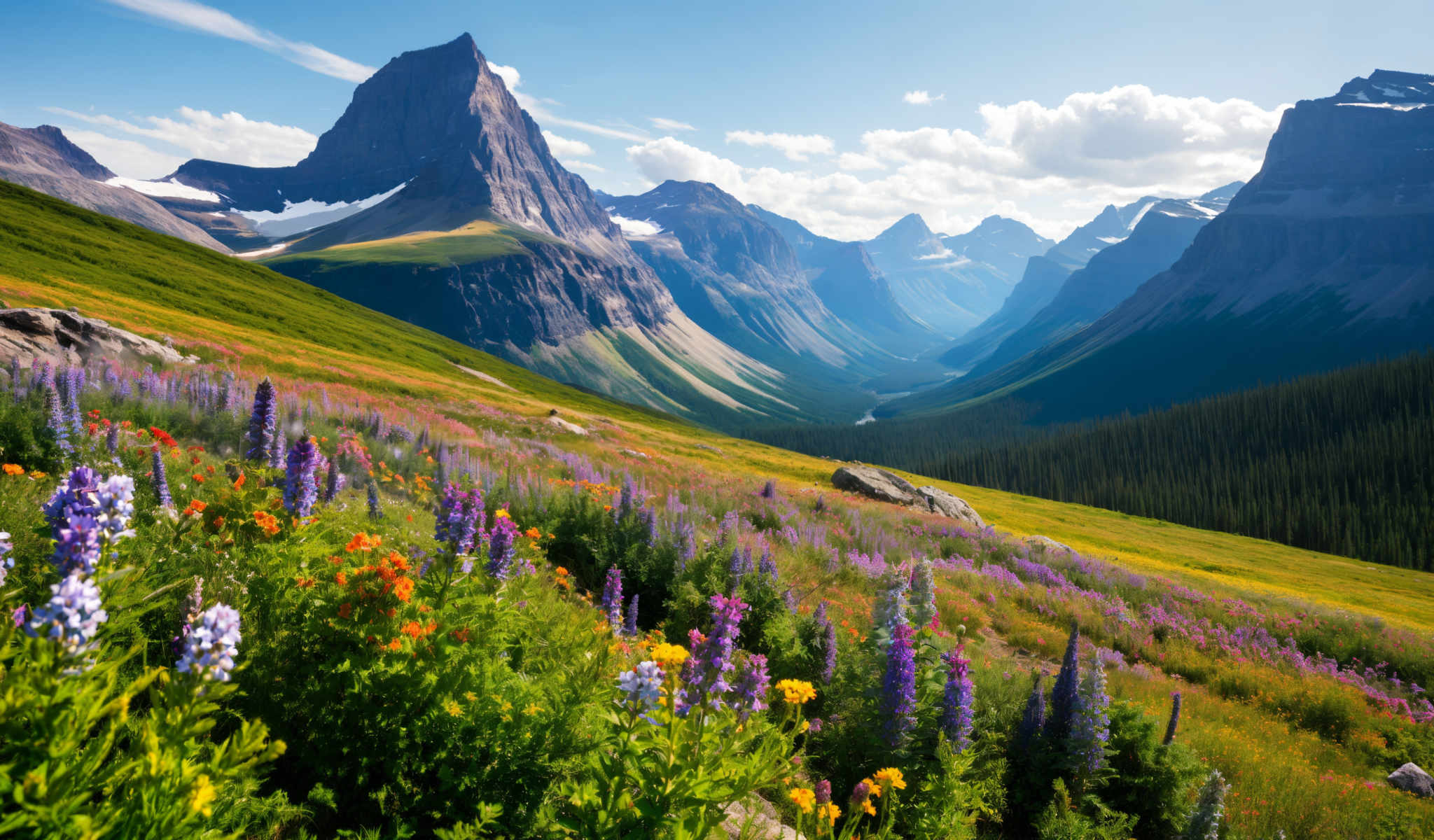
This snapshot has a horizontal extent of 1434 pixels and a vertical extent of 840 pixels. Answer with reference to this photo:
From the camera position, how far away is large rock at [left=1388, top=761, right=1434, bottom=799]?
403 inches

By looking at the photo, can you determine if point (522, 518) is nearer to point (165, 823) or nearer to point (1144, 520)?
point (165, 823)

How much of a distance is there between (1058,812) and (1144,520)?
9012cm

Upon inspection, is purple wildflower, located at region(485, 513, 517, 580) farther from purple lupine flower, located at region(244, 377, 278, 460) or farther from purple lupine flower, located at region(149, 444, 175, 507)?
purple lupine flower, located at region(149, 444, 175, 507)

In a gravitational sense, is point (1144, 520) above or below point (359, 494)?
below

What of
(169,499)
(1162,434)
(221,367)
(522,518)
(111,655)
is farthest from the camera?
(1162,434)

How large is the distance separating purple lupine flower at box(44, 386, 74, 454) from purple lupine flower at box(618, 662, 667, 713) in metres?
9.27

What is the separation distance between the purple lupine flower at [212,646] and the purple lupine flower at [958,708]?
620 cm

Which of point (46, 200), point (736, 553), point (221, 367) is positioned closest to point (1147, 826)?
point (736, 553)

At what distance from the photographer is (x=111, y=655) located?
414 cm

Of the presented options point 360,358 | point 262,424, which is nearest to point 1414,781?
point 262,424

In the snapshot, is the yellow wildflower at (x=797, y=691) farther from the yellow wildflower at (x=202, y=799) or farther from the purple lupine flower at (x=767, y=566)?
the purple lupine flower at (x=767, y=566)

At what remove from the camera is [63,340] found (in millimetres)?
19328

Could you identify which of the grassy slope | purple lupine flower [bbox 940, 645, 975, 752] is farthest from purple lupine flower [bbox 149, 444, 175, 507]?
the grassy slope

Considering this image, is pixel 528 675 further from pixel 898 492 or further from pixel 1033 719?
pixel 898 492
